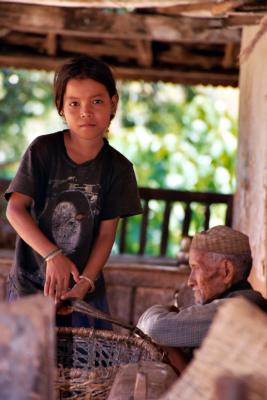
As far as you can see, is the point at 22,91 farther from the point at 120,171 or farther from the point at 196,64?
the point at 120,171

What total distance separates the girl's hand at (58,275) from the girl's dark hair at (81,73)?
62cm

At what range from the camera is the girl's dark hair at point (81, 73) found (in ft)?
11.9

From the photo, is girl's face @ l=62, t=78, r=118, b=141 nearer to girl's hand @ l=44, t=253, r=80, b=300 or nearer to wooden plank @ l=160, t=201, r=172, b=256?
girl's hand @ l=44, t=253, r=80, b=300

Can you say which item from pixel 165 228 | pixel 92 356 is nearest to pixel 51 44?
pixel 165 228

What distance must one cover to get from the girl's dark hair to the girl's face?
2cm

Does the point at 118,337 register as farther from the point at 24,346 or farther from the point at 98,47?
the point at 98,47

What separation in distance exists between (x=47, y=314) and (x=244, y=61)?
4438mm

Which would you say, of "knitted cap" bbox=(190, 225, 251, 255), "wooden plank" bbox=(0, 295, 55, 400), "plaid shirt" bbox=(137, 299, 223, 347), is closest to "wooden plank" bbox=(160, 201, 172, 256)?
"knitted cap" bbox=(190, 225, 251, 255)

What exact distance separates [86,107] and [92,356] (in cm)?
90

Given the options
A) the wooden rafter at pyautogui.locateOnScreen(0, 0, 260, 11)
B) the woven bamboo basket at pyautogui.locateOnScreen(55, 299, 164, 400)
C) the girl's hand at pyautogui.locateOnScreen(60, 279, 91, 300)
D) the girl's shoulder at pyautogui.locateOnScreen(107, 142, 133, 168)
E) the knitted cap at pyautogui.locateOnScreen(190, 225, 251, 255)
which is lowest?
the woven bamboo basket at pyautogui.locateOnScreen(55, 299, 164, 400)

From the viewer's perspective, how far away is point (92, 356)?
3309mm

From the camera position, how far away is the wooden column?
202 inches

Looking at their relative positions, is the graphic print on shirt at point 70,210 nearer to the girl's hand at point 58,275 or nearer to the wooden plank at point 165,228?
the girl's hand at point 58,275

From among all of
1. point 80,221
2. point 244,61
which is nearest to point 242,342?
point 80,221
